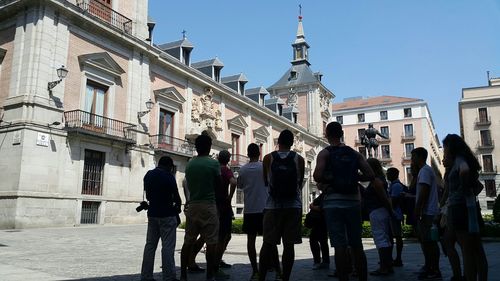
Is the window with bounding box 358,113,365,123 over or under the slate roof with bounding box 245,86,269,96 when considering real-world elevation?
over

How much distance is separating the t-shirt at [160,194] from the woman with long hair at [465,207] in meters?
3.20

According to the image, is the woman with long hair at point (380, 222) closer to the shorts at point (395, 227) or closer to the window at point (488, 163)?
the shorts at point (395, 227)

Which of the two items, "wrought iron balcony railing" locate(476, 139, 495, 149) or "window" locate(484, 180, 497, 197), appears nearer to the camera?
"window" locate(484, 180, 497, 197)

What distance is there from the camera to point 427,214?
5406 mm

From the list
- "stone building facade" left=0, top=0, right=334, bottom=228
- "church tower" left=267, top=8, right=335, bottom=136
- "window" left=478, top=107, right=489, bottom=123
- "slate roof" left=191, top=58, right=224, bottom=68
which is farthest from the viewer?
"window" left=478, top=107, right=489, bottom=123

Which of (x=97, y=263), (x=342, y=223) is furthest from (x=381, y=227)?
(x=97, y=263)

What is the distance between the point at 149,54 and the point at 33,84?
720cm

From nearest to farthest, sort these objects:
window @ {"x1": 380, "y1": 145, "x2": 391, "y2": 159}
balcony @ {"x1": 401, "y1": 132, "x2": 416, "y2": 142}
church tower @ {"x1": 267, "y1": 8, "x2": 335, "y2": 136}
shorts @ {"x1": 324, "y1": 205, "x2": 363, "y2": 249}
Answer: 1. shorts @ {"x1": 324, "y1": 205, "x2": 363, "y2": 249}
2. church tower @ {"x1": 267, "y1": 8, "x2": 335, "y2": 136}
3. balcony @ {"x1": 401, "y1": 132, "x2": 416, "y2": 142}
4. window @ {"x1": 380, "y1": 145, "x2": 391, "y2": 159}

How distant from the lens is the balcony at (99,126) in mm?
16891

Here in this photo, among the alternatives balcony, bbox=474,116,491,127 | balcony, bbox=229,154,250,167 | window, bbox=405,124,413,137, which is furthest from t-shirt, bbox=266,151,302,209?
window, bbox=405,124,413,137

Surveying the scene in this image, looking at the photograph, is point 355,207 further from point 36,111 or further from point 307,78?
point 307,78

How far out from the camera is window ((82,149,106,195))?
17.6m

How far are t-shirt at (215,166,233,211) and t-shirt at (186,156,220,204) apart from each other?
222 millimetres

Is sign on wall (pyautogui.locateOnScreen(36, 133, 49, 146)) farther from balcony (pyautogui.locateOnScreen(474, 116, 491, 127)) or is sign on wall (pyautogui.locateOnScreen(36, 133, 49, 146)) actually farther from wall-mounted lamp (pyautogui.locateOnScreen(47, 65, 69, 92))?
balcony (pyautogui.locateOnScreen(474, 116, 491, 127))
